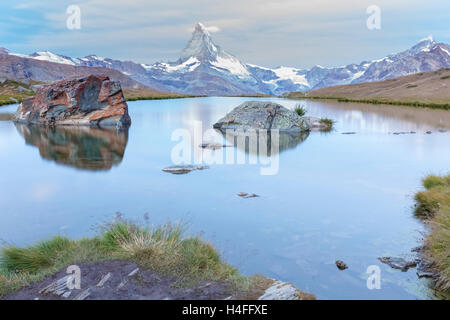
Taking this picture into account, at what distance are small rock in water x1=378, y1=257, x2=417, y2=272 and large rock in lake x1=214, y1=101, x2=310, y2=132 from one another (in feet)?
68.0

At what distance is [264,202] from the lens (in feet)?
38.4

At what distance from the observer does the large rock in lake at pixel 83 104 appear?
30969 millimetres

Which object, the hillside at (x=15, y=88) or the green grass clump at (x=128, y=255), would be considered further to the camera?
the hillside at (x=15, y=88)

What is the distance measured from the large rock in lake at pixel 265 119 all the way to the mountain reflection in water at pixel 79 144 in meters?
7.93

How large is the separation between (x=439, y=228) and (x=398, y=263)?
1.18m

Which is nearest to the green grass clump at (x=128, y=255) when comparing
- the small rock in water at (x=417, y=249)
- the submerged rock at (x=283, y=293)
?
the submerged rock at (x=283, y=293)

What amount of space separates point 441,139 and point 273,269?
2123 centimetres

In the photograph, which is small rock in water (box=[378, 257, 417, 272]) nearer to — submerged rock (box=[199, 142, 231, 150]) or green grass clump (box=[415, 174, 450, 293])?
green grass clump (box=[415, 174, 450, 293])

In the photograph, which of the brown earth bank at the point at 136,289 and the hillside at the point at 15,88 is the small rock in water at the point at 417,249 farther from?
the hillside at the point at 15,88

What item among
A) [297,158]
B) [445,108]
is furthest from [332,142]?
[445,108]

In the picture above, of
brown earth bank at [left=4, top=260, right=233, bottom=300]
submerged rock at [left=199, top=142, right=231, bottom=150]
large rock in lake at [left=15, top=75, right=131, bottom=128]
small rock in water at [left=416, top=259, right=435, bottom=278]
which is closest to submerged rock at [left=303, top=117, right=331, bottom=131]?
submerged rock at [left=199, top=142, right=231, bottom=150]

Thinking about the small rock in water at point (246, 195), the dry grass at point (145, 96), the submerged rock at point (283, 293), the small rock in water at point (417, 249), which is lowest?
the small rock in water at point (417, 249)

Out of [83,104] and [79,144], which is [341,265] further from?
[83,104]

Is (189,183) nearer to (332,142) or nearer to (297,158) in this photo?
(297,158)
